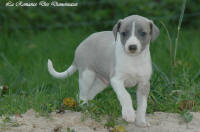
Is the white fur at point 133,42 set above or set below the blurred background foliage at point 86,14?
below

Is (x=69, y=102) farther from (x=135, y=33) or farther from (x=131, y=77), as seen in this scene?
(x=135, y=33)

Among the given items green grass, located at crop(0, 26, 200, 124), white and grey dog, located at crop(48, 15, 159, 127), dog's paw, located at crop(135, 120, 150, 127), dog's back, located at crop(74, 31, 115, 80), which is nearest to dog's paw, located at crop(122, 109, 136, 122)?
white and grey dog, located at crop(48, 15, 159, 127)

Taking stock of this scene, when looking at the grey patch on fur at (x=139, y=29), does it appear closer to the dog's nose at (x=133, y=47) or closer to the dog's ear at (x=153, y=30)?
the dog's ear at (x=153, y=30)

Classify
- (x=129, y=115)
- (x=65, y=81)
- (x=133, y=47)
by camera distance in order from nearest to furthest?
(x=133, y=47)
(x=129, y=115)
(x=65, y=81)

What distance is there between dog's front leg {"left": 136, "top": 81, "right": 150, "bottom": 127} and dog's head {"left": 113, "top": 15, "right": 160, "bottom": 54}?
0.39 m

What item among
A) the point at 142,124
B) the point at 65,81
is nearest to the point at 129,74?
the point at 142,124

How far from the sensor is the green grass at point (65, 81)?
4.06 metres

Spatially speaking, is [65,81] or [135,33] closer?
[135,33]

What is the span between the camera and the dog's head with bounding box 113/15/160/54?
3312 millimetres

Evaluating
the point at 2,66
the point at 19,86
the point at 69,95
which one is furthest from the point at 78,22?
the point at 69,95

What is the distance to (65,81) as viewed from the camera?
4750 millimetres

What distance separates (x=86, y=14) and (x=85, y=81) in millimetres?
4593

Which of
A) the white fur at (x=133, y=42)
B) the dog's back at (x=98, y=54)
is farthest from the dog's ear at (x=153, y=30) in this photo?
Answer: the dog's back at (x=98, y=54)

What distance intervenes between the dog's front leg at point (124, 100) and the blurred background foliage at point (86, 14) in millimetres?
4345
